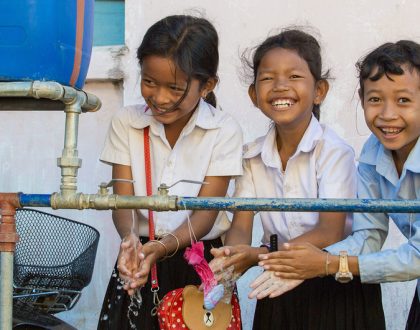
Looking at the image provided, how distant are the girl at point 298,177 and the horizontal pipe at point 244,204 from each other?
613 mm

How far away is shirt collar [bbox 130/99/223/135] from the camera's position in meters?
3.25

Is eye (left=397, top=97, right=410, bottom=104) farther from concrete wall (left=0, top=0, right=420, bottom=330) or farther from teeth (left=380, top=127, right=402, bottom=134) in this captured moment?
concrete wall (left=0, top=0, right=420, bottom=330)

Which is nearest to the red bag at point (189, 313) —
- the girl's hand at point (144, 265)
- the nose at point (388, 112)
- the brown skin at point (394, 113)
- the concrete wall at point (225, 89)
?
the girl's hand at point (144, 265)

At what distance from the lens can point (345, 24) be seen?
4.42 m

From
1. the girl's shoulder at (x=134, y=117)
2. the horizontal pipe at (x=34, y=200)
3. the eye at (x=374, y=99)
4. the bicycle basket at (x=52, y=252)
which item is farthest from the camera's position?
the bicycle basket at (x=52, y=252)

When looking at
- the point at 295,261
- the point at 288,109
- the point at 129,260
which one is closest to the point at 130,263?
the point at 129,260

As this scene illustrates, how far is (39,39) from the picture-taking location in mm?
2363

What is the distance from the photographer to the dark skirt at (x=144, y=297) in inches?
125

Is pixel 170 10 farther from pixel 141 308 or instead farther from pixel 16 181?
pixel 141 308

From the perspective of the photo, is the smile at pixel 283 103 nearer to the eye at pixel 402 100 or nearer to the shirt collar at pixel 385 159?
the shirt collar at pixel 385 159

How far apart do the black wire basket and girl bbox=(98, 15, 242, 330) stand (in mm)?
243

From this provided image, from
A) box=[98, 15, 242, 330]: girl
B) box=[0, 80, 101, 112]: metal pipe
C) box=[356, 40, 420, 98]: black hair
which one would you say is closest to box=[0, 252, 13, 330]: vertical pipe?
box=[0, 80, 101, 112]: metal pipe

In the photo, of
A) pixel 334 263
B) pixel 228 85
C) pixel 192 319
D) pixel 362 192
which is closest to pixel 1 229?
pixel 192 319

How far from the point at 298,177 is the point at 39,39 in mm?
1126
